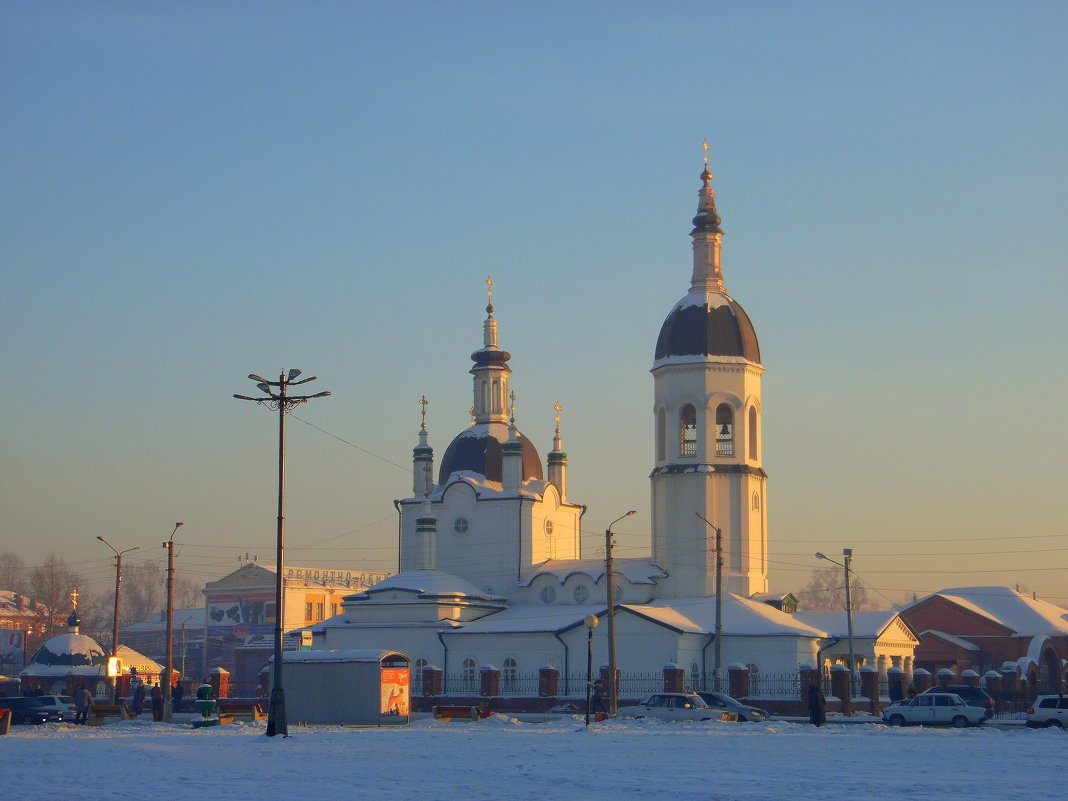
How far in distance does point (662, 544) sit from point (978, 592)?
24.9 m

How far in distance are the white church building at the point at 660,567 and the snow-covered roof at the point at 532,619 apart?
4.0 inches

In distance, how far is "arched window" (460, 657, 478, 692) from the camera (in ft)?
181

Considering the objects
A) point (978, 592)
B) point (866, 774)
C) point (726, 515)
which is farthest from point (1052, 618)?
point (866, 774)

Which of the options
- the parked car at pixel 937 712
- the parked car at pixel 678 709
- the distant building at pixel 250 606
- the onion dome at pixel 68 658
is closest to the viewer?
the parked car at pixel 678 709

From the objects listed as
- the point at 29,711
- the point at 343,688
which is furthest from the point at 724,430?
the point at 29,711

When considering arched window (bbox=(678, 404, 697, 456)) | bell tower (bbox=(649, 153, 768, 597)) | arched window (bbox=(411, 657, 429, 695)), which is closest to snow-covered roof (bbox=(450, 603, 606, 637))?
arched window (bbox=(411, 657, 429, 695))

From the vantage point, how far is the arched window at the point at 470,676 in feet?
181

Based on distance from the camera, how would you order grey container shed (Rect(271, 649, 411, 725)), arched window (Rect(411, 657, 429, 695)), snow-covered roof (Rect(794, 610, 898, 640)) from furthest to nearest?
arched window (Rect(411, 657, 429, 695)) < snow-covered roof (Rect(794, 610, 898, 640)) < grey container shed (Rect(271, 649, 411, 725))

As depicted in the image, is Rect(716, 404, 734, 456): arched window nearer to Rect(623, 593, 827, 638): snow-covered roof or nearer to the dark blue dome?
the dark blue dome

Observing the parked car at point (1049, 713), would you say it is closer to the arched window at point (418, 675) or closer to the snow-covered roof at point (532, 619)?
the snow-covered roof at point (532, 619)

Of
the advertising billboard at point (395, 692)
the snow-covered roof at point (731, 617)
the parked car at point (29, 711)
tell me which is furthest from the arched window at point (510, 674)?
the parked car at point (29, 711)

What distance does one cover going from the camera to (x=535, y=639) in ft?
177

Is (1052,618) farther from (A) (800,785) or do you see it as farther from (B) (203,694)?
(A) (800,785)

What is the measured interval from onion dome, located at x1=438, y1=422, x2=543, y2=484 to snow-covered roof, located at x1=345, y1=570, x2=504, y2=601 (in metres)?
5.34
